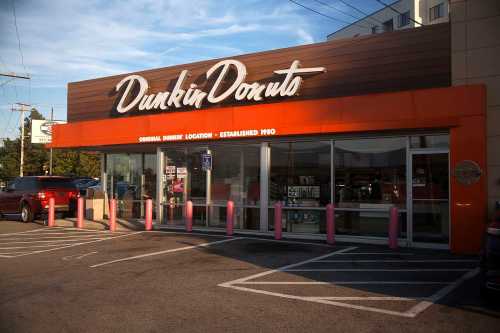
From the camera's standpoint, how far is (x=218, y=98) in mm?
15383

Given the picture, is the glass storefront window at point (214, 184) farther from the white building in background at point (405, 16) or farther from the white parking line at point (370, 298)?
the white building in background at point (405, 16)

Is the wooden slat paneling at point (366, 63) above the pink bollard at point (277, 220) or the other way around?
above

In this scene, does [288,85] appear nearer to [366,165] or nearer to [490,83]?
[366,165]

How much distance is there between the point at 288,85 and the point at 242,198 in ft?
12.2

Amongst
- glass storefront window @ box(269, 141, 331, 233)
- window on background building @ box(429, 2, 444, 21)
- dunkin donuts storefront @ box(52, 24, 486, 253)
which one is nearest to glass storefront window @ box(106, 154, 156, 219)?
dunkin donuts storefront @ box(52, 24, 486, 253)

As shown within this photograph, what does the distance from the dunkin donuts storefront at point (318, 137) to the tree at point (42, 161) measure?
3315cm

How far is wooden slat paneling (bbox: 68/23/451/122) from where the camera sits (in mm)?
12117

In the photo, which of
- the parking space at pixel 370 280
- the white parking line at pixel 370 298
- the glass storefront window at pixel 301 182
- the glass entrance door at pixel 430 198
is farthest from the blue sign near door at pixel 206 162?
the white parking line at pixel 370 298

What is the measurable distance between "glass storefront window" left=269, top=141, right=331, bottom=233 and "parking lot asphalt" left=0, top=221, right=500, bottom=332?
1.67m

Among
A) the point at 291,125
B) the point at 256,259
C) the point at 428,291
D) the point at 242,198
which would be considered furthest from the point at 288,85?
the point at 428,291

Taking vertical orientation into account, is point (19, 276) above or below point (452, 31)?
below

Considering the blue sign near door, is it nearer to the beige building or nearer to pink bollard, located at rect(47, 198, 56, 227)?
pink bollard, located at rect(47, 198, 56, 227)

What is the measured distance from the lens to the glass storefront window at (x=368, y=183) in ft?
41.5

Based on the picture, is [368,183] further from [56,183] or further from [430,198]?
[56,183]
